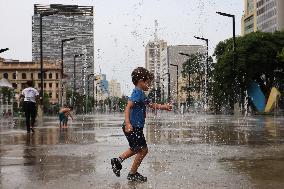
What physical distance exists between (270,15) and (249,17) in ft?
64.1

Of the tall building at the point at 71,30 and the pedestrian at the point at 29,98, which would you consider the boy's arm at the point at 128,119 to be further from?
the tall building at the point at 71,30

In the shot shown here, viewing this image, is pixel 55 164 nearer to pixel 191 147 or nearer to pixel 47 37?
pixel 191 147

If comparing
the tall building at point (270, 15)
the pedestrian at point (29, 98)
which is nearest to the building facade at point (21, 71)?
the tall building at point (270, 15)

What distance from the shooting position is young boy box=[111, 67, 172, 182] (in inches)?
278

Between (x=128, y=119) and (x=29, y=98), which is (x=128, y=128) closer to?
(x=128, y=119)

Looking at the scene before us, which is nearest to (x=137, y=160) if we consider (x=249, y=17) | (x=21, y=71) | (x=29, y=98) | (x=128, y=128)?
(x=128, y=128)

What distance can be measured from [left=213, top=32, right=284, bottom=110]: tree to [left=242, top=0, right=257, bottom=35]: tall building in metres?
80.2

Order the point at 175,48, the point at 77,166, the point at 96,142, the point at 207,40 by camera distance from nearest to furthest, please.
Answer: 1. the point at 77,166
2. the point at 96,142
3. the point at 207,40
4. the point at 175,48

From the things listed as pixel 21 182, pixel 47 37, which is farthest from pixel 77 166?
pixel 47 37

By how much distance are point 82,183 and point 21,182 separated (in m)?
0.74

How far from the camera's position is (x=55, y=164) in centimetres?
834

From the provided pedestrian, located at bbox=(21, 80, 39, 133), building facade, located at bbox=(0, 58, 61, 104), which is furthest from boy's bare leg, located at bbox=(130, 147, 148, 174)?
building facade, located at bbox=(0, 58, 61, 104)

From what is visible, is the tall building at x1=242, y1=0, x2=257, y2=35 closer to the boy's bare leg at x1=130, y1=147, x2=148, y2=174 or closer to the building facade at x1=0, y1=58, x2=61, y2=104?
the building facade at x1=0, y1=58, x2=61, y2=104

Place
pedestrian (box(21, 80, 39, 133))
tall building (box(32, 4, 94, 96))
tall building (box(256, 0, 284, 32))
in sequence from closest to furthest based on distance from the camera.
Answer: pedestrian (box(21, 80, 39, 133)) < tall building (box(256, 0, 284, 32)) < tall building (box(32, 4, 94, 96))
